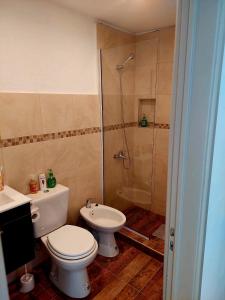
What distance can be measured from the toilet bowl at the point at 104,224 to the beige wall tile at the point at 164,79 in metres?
1.49

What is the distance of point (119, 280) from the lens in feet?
6.39

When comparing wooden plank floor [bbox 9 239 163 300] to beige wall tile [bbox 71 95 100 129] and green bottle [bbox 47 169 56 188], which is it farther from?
beige wall tile [bbox 71 95 100 129]

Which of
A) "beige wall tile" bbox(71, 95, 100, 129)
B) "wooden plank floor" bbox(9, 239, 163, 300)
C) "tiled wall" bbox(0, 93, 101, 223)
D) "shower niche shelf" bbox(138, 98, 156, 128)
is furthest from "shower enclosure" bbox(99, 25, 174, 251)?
"wooden plank floor" bbox(9, 239, 163, 300)

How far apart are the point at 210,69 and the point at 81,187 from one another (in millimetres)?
1918

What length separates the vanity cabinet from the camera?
59.1 inches

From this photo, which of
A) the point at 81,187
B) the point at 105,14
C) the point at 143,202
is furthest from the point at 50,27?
the point at 143,202

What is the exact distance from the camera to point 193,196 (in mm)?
860

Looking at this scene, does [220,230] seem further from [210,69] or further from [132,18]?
[132,18]

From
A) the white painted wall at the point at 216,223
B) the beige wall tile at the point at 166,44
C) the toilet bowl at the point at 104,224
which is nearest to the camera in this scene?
the white painted wall at the point at 216,223

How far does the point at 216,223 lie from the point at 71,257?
1.11 m

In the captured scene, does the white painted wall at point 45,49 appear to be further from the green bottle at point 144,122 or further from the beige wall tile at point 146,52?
the green bottle at point 144,122

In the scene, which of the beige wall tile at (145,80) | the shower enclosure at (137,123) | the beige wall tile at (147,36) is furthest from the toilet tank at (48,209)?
the beige wall tile at (147,36)

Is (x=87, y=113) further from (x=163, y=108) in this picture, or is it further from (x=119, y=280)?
(x=119, y=280)

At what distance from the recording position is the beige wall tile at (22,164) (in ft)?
5.81
